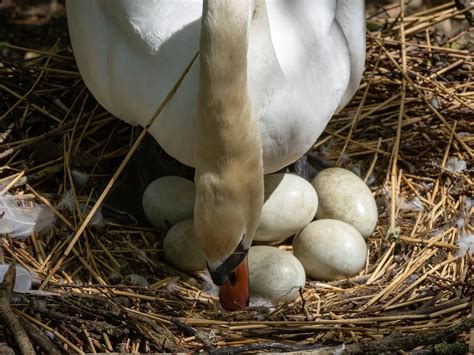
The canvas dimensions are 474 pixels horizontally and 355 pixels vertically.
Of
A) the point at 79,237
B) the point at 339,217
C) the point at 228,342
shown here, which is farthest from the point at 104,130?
the point at 228,342

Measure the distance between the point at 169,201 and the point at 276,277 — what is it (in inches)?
23.0

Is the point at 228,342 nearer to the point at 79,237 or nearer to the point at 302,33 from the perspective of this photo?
the point at 79,237

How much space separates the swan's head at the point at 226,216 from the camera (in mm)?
3061

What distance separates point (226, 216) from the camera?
308cm

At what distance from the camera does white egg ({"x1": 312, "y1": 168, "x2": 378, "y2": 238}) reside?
12.6 feet

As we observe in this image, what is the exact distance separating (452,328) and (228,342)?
722 mm

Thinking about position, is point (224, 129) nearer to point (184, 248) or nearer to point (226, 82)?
point (226, 82)

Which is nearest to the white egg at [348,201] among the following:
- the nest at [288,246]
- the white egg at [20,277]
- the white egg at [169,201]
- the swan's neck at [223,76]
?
the nest at [288,246]

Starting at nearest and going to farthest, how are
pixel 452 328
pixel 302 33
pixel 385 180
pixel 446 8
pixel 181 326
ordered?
pixel 452 328
pixel 181 326
pixel 302 33
pixel 385 180
pixel 446 8

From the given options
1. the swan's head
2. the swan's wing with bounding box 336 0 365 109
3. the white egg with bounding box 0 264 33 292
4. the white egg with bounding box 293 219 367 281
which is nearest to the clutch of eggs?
the white egg with bounding box 293 219 367 281

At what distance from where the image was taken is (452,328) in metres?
2.98

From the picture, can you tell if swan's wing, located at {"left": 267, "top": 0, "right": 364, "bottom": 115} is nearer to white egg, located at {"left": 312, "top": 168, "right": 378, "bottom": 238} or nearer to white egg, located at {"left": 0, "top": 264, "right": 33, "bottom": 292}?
white egg, located at {"left": 312, "top": 168, "right": 378, "bottom": 238}

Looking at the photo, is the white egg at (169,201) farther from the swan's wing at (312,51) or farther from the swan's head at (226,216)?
the swan's wing at (312,51)

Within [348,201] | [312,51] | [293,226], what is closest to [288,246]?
[293,226]
